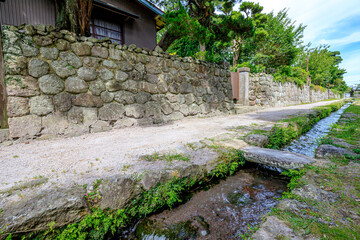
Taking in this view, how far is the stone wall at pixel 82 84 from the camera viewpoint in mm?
2537

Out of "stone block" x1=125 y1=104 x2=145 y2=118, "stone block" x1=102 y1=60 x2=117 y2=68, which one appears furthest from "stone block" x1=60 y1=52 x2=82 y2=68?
"stone block" x1=125 y1=104 x2=145 y2=118

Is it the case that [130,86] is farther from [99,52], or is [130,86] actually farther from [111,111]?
[99,52]

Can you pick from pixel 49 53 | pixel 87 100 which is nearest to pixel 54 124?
pixel 87 100

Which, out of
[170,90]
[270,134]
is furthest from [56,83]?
[270,134]

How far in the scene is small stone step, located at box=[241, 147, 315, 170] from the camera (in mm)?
1644

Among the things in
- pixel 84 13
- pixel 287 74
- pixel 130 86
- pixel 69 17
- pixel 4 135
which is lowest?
pixel 4 135

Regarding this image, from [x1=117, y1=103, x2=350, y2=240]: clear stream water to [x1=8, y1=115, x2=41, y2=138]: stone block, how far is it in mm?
2517

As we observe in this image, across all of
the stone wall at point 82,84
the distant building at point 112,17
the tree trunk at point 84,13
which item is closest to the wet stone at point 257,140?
the stone wall at point 82,84

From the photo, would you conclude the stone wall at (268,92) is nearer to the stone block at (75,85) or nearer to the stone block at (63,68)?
the stone block at (75,85)

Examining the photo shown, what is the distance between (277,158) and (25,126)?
11.8 feet

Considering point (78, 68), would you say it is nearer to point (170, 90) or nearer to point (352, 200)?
point (170, 90)

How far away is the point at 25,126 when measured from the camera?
2.56 m

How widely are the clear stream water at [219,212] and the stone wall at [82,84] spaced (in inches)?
99.3

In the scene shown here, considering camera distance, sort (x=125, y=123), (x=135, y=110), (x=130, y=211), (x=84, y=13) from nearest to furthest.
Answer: (x=130, y=211) → (x=84, y=13) → (x=125, y=123) → (x=135, y=110)
